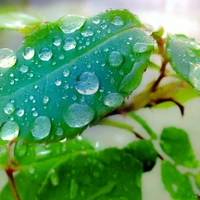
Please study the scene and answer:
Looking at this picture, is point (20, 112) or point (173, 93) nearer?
point (20, 112)

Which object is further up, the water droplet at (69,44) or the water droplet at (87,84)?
the water droplet at (69,44)

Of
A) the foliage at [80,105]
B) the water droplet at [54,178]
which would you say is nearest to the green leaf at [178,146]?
the foliage at [80,105]

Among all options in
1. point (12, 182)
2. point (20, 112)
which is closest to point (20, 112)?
point (20, 112)

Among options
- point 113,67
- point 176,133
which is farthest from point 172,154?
point 113,67

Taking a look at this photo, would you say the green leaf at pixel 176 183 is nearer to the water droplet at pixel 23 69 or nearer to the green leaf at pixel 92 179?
the green leaf at pixel 92 179

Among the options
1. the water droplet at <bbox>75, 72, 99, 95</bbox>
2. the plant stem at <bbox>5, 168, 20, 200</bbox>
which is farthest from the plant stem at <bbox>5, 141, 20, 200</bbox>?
the water droplet at <bbox>75, 72, 99, 95</bbox>

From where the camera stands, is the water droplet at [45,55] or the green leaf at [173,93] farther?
the green leaf at [173,93]

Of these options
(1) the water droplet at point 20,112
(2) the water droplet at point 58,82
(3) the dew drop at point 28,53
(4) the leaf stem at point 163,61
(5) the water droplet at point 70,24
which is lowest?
(4) the leaf stem at point 163,61

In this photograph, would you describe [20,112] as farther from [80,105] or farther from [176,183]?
[176,183]
